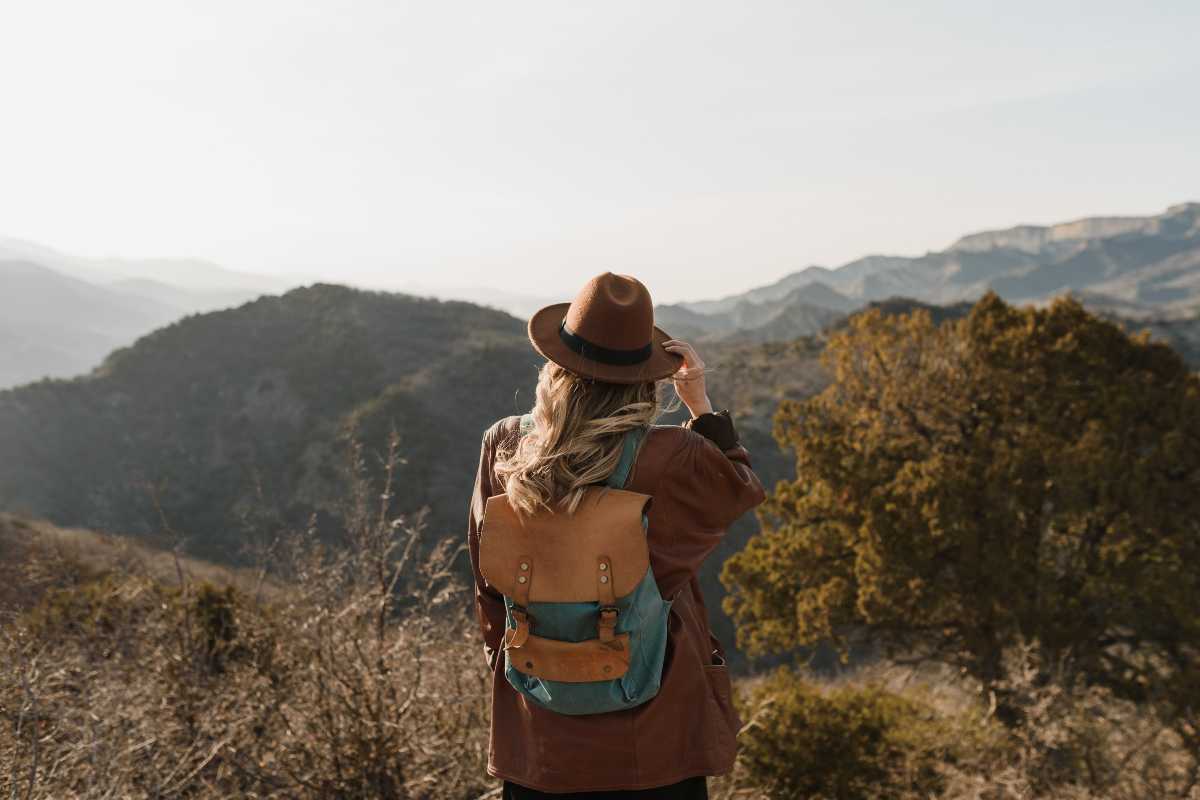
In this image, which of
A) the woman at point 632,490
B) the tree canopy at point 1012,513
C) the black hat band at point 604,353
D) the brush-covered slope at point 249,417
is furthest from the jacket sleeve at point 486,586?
the brush-covered slope at point 249,417

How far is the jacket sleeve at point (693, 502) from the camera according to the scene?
167 centimetres

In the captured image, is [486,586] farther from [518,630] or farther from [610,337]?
[610,337]

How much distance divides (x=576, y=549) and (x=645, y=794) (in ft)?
2.21

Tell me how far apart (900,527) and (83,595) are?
8.40 meters

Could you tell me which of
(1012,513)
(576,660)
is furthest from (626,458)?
(1012,513)

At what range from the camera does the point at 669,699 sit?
1.67 m

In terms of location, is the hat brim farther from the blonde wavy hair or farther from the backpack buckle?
the backpack buckle

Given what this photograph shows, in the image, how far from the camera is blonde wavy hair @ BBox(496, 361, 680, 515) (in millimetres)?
1572

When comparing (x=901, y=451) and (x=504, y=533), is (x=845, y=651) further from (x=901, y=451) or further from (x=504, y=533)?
(x=504, y=533)

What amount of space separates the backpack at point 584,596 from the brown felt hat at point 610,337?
0.55 feet

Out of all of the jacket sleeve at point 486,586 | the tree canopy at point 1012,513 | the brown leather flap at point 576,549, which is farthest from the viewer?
the tree canopy at point 1012,513

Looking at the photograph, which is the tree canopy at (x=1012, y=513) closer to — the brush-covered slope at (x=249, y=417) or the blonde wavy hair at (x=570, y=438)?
the blonde wavy hair at (x=570, y=438)

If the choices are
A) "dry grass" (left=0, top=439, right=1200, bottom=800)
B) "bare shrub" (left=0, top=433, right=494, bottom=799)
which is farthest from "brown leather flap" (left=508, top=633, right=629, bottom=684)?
"bare shrub" (left=0, top=433, right=494, bottom=799)

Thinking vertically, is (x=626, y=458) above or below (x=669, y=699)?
above
